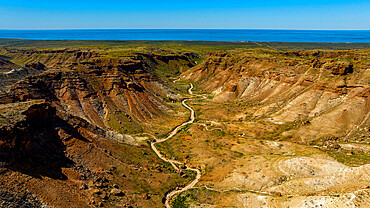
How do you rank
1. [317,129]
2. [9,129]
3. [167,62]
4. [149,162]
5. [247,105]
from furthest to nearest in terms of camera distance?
[167,62] < [247,105] < [317,129] < [149,162] < [9,129]

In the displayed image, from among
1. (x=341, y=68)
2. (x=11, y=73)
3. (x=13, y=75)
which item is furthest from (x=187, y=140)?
(x=11, y=73)

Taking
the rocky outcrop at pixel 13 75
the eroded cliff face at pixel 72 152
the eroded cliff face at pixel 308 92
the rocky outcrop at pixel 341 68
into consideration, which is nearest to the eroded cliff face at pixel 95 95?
the eroded cliff face at pixel 72 152

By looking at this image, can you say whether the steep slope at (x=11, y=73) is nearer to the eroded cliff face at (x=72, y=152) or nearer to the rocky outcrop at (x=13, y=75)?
the rocky outcrop at (x=13, y=75)

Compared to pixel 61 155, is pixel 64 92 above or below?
above

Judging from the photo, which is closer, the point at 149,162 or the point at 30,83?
the point at 149,162

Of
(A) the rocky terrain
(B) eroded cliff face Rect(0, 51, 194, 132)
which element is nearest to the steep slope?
(A) the rocky terrain

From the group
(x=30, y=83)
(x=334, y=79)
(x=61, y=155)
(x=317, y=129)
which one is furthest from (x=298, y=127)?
(x=30, y=83)

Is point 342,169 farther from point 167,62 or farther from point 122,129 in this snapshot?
point 167,62
